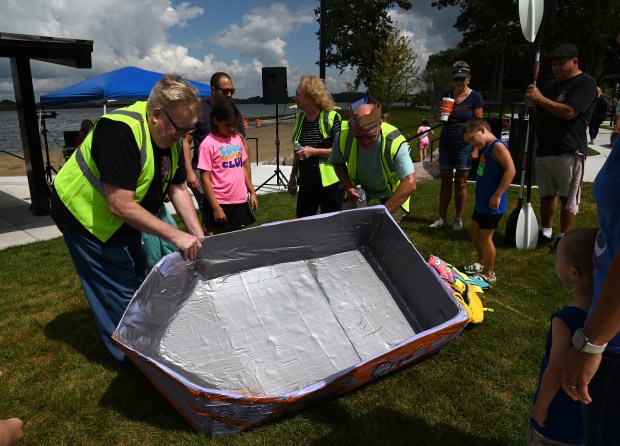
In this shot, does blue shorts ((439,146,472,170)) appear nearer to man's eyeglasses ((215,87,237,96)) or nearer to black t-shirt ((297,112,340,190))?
black t-shirt ((297,112,340,190))

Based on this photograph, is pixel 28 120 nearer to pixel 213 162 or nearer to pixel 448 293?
pixel 213 162

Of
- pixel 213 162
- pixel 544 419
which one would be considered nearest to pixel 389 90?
pixel 213 162

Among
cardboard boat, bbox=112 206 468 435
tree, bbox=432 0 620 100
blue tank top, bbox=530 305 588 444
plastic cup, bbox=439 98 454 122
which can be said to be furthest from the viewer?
tree, bbox=432 0 620 100

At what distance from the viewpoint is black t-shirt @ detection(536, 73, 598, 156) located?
4195 mm

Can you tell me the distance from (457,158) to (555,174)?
1098 millimetres

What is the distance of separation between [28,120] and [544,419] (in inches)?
306

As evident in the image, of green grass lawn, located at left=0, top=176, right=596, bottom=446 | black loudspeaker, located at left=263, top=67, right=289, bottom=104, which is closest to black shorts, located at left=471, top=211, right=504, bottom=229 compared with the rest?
green grass lawn, located at left=0, top=176, right=596, bottom=446

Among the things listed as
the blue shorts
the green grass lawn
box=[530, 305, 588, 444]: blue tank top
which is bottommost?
the green grass lawn

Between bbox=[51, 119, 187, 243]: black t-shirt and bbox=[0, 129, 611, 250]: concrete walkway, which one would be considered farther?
bbox=[0, 129, 611, 250]: concrete walkway

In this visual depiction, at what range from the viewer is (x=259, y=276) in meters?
3.18

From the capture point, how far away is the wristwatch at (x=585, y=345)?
1098 mm

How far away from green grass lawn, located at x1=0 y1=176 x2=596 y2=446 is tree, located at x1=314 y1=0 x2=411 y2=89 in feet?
150

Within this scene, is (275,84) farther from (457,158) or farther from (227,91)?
(457,158)

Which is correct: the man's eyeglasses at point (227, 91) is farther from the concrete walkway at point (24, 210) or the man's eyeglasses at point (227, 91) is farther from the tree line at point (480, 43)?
the tree line at point (480, 43)
